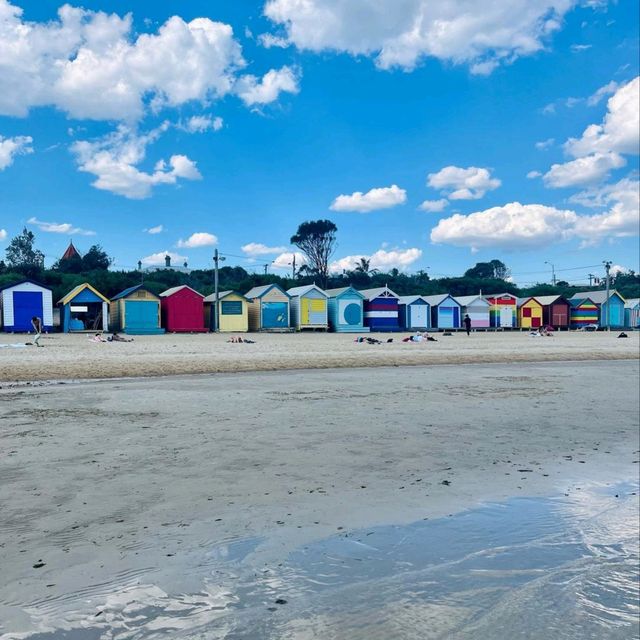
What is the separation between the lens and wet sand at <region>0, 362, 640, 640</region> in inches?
157

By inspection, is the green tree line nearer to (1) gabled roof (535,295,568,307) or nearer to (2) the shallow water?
(1) gabled roof (535,295,568,307)

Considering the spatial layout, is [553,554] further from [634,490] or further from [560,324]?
[560,324]

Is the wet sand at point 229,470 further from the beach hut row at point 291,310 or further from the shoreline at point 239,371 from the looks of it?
the beach hut row at point 291,310

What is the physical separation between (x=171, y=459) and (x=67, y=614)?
3363mm

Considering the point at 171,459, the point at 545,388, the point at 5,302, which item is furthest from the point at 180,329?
the point at 171,459

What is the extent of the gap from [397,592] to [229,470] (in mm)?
2923

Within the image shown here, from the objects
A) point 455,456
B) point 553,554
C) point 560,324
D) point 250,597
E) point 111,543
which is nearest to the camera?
point 250,597

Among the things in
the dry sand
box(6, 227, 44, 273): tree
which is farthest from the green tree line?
the dry sand

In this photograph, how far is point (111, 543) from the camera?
4.39m

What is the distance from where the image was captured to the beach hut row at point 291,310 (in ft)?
127

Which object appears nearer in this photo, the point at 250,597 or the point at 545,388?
the point at 250,597

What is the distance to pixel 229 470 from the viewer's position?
644cm

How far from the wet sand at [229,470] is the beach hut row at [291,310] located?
2719 cm

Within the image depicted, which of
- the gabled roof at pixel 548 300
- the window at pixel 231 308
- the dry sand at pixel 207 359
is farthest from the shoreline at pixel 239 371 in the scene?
the gabled roof at pixel 548 300
